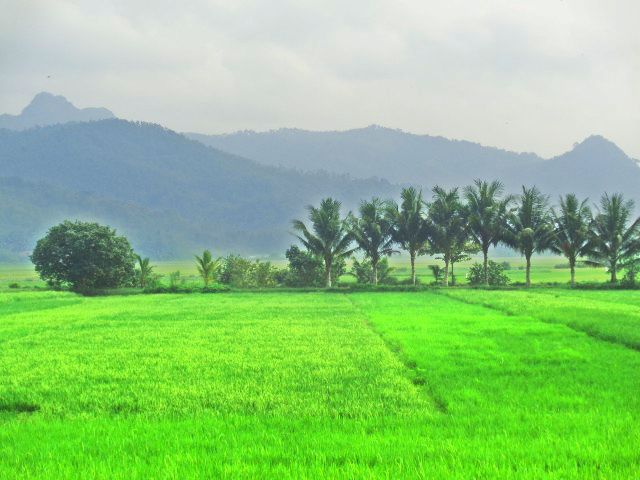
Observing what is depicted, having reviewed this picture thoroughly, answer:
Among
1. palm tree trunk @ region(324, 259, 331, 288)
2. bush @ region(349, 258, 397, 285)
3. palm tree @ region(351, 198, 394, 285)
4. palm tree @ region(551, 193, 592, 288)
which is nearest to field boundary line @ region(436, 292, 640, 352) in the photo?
palm tree @ region(351, 198, 394, 285)

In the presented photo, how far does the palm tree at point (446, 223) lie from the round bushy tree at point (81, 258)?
2367 centimetres

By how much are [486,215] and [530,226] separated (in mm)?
3691

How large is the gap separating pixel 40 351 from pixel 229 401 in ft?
23.2

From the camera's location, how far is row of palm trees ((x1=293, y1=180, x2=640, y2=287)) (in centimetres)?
4269

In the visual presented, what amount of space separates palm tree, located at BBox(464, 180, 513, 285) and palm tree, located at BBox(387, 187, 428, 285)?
3614 millimetres

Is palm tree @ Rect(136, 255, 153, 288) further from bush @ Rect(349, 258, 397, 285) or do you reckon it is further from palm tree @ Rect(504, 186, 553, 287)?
palm tree @ Rect(504, 186, 553, 287)

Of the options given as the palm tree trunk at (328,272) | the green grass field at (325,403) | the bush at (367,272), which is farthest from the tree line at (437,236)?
the green grass field at (325,403)

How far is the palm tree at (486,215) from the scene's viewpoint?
4303 cm

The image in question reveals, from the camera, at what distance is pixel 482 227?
4319cm

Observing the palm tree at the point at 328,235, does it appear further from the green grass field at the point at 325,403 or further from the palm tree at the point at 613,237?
the green grass field at the point at 325,403

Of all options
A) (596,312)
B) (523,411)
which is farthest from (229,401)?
(596,312)

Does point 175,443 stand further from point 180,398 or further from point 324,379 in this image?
point 324,379

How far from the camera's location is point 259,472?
561 cm

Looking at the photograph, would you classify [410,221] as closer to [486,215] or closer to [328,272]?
[486,215]
